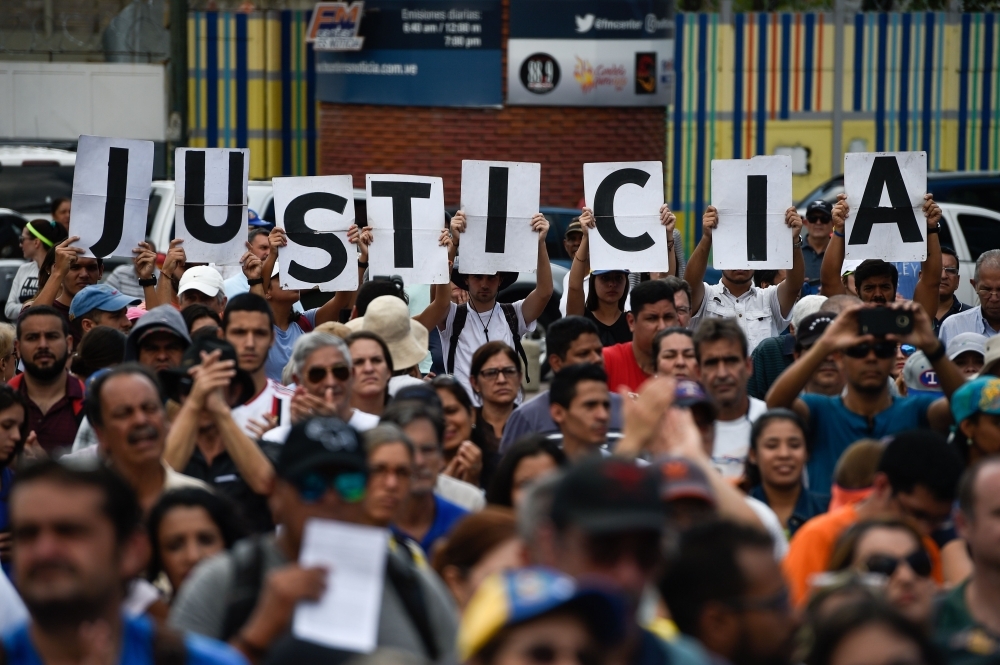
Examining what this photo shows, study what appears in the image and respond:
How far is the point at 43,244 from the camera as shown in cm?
1038

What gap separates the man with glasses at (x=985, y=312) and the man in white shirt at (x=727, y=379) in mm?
2924

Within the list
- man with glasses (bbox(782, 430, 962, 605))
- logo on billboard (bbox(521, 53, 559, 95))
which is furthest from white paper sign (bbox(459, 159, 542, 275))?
logo on billboard (bbox(521, 53, 559, 95))

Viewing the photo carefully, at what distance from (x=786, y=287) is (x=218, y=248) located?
3.36 m

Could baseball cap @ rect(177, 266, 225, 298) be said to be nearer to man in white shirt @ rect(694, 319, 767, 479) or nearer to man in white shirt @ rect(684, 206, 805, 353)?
man in white shirt @ rect(684, 206, 805, 353)

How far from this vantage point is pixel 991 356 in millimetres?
6539

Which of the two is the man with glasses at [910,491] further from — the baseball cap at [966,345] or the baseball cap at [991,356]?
the baseball cap at [966,345]

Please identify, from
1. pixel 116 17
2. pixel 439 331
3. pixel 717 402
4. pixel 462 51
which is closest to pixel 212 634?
pixel 717 402

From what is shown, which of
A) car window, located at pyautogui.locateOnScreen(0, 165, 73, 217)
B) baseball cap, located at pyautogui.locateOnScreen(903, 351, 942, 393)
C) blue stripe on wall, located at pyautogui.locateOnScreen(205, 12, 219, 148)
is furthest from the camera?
blue stripe on wall, located at pyautogui.locateOnScreen(205, 12, 219, 148)

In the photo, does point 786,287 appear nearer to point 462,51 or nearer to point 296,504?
point 296,504

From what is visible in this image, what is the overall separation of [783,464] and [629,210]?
148 inches

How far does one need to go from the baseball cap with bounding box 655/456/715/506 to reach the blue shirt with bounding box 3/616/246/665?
48.7 inches

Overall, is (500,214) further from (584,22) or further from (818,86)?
(818,86)

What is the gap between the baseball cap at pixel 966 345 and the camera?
726cm

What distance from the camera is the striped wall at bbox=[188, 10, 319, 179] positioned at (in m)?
20.6
